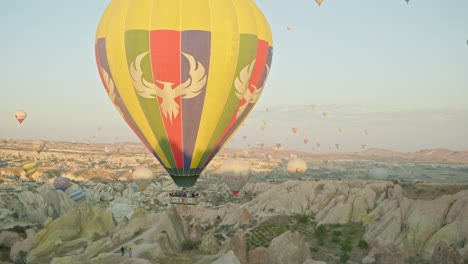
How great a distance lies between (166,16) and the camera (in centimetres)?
3284

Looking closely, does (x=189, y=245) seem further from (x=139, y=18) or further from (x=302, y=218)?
(x=302, y=218)

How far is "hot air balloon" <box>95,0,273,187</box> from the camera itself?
32.9 meters

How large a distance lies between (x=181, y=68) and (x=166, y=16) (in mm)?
3591

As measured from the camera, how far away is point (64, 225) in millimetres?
47000

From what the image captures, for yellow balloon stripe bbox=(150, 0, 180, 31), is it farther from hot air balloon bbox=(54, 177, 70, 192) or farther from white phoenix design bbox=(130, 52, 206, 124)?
hot air balloon bbox=(54, 177, 70, 192)

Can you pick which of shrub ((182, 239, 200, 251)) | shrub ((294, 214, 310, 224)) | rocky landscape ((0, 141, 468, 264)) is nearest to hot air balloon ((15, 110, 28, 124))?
rocky landscape ((0, 141, 468, 264))

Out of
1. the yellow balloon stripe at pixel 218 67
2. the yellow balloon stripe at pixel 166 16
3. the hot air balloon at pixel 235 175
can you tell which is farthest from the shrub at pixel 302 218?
the yellow balloon stripe at pixel 166 16

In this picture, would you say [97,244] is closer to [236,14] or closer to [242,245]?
[242,245]

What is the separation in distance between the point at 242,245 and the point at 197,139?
10.8m

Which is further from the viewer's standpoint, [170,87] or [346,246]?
[346,246]

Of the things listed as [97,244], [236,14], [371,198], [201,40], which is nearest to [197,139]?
[201,40]

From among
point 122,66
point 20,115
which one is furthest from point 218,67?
point 20,115

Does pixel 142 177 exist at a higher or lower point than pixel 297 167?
higher

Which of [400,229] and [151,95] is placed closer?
[151,95]
